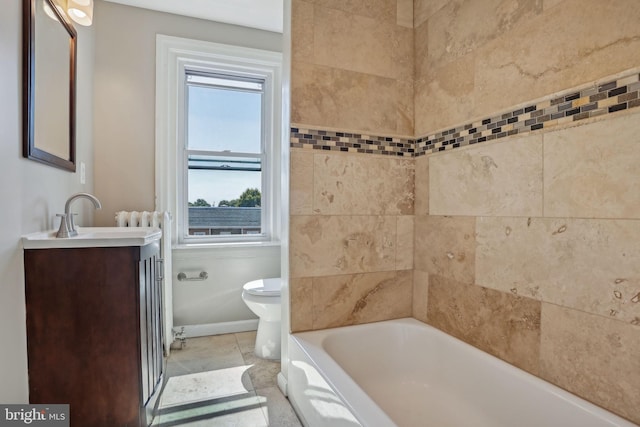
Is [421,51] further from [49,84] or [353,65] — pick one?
[49,84]

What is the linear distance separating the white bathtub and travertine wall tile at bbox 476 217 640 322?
0.34 meters

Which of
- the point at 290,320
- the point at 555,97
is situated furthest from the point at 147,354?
the point at 555,97

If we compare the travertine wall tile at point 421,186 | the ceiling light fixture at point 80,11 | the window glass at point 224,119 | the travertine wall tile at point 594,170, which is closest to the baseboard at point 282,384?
the travertine wall tile at point 421,186

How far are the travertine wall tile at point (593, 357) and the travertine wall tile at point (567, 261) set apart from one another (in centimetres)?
4

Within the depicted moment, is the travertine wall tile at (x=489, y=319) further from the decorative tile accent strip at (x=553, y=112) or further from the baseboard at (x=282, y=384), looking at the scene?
the baseboard at (x=282, y=384)

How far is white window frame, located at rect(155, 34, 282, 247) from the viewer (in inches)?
96.5

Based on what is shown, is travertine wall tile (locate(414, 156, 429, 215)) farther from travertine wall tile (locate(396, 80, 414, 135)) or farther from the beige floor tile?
the beige floor tile

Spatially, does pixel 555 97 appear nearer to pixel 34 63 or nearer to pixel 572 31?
pixel 572 31

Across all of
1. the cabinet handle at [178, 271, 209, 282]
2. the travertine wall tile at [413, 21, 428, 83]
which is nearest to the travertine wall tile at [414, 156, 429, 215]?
the travertine wall tile at [413, 21, 428, 83]

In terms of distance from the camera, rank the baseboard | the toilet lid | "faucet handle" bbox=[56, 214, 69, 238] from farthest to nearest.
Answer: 1. the toilet lid
2. the baseboard
3. "faucet handle" bbox=[56, 214, 69, 238]

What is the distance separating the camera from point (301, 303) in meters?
1.72

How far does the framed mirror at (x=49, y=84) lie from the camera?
53.5 inches

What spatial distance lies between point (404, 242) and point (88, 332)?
1.62 meters

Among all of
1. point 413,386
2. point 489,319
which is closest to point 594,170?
point 489,319
